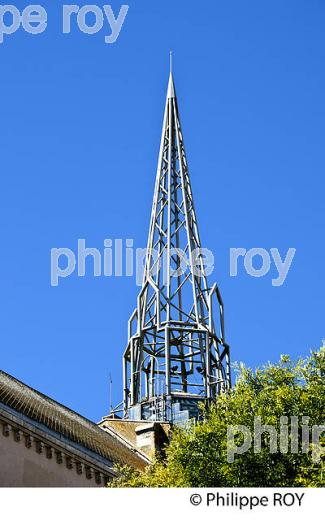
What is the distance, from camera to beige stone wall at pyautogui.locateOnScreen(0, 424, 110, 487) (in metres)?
54.7

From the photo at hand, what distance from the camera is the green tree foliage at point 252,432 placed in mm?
52406

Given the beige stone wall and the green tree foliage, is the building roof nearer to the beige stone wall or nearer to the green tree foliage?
the beige stone wall

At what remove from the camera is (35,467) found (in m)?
56.1

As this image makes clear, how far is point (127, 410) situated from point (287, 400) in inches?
1178

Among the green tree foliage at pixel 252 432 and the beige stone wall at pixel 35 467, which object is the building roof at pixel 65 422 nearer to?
the beige stone wall at pixel 35 467

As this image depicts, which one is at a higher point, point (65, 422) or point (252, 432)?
point (65, 422)

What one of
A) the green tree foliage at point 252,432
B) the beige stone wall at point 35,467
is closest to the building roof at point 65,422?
the beige stone wall at point 35,467

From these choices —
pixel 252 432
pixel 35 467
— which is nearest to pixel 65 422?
pixel 35 467

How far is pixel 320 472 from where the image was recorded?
50.0 metres

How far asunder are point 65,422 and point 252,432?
15274 millimetres

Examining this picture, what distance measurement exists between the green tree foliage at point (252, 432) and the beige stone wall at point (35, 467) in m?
1.79

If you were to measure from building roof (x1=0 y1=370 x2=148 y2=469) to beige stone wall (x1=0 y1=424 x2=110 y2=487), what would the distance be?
1952mm

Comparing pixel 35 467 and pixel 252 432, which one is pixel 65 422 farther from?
pixel 252 432
